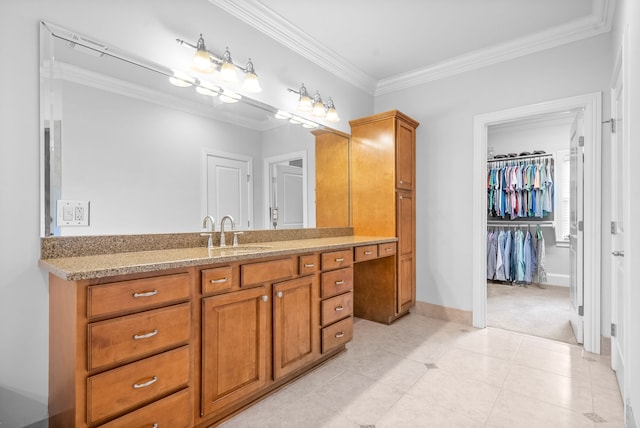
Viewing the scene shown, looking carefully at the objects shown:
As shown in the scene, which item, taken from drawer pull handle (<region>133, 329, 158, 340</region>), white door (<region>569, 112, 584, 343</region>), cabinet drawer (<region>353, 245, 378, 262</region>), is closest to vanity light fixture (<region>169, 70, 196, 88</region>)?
drawer pull handle (<region>133, 329, 158, 340</region>)

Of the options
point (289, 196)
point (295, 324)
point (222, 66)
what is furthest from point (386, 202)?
point (222, 66)

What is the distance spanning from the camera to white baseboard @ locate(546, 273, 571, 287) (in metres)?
4.96

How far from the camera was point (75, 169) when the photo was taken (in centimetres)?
167

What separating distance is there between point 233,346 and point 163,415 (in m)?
0.41

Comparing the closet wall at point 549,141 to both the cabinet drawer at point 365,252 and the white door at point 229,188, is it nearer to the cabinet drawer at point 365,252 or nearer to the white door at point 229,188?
the cabinet drawer at point 365,252

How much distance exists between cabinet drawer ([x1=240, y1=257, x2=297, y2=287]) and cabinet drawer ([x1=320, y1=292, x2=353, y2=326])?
42 cm

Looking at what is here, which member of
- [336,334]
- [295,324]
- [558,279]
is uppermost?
[295,324]

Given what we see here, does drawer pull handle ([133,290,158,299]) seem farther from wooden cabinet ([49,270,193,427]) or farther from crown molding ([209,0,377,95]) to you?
crown molding ([209,0,377,95])

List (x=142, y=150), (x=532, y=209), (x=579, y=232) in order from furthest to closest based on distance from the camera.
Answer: (x=532, y=209) → (x=579, y=232) → (x=142, y=150)

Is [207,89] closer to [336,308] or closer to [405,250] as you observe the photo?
[336,308]

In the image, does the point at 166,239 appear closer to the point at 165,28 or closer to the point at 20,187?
the point at 20,187

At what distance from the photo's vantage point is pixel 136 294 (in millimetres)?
1313

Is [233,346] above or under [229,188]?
under

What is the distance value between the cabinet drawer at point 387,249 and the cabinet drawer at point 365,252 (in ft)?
0.23
